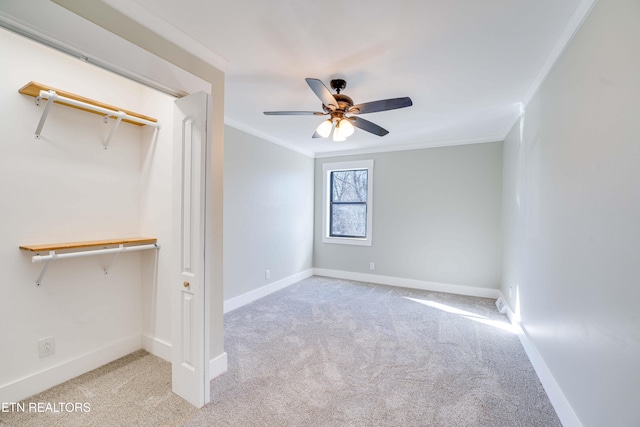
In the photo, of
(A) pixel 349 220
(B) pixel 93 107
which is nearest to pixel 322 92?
(B) pixel 93 107

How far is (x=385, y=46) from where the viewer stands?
1.97 meters

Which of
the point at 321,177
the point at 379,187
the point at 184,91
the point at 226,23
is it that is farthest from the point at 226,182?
the point at 379,187

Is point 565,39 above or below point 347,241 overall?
above

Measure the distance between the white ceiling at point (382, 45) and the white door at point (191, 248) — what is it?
49cm

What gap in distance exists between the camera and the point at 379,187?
5039mm

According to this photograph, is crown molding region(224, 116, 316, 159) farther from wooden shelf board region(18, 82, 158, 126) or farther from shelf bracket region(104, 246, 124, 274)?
shelf bracket region(104, 246, 124, 274)

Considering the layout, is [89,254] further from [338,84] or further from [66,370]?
[338,84]

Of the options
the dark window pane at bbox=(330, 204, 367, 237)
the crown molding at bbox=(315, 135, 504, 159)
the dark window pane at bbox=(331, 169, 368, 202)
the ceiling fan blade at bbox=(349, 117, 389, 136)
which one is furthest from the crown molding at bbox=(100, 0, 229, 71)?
the dark window pane at bbox=(330, 204, 367, 237)

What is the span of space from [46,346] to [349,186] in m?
4.53

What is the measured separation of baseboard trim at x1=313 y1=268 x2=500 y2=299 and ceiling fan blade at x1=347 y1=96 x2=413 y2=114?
3.36 m

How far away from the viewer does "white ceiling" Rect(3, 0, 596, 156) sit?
1.62 m

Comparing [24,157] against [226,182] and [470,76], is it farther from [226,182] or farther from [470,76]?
→ [470,76]

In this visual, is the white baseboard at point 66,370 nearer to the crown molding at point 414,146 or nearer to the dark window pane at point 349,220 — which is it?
the dark window pane at point 349,220

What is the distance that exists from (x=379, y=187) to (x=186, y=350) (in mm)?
3983
